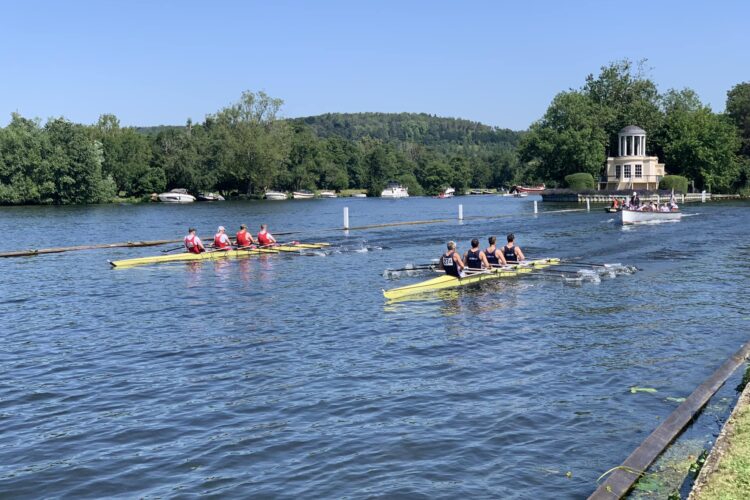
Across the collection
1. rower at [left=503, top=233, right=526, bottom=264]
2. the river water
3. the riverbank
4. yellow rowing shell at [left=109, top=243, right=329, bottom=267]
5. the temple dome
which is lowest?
the river water

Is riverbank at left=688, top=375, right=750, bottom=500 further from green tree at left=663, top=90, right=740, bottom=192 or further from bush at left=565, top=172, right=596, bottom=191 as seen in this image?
green tree at left=663, top=90, right=740, bottom=192

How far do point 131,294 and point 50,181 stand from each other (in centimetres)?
9164

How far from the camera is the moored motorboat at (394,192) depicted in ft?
620

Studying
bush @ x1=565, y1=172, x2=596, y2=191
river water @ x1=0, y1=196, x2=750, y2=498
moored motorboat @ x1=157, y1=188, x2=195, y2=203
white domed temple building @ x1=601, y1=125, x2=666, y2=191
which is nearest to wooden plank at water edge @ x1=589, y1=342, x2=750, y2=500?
river water @ x1=0, y1=196, x2=750, y2=498

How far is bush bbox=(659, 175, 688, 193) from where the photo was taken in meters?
108

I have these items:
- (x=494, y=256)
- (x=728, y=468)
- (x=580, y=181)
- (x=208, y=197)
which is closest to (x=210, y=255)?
(x=494, y=256)

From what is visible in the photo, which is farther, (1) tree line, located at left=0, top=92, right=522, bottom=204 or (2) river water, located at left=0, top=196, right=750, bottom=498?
(1) tree line, located at left=0, top=92, right=522, bottom=204

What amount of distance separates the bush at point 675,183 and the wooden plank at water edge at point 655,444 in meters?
103

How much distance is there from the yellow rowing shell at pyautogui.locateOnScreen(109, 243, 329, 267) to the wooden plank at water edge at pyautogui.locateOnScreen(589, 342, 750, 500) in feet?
89.7

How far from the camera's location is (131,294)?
26.4 meters

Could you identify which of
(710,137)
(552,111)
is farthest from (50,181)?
(710,137)

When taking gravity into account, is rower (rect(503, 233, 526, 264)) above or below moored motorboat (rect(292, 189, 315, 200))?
below

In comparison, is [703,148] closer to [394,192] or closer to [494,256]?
[394,192]

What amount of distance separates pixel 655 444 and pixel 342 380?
6.55 m
